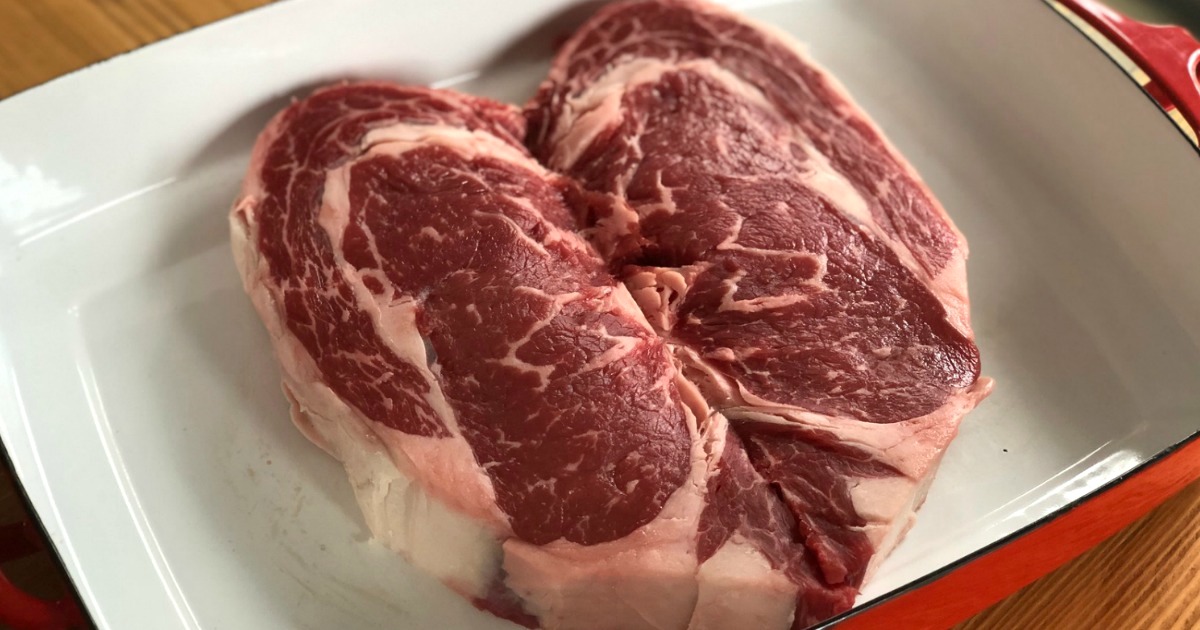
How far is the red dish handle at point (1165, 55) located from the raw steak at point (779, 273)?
68 centimetres

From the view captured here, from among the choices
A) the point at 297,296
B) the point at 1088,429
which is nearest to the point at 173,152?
the point at 297,296

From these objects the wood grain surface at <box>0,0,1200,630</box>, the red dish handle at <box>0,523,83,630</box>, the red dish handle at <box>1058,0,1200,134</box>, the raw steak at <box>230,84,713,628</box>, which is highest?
the red dish handle at <box>1058,0,1200,134</box>

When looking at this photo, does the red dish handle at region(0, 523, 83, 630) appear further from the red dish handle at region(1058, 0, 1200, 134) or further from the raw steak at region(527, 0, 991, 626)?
the red dish handle at region(1058, 0, 1200, 134)

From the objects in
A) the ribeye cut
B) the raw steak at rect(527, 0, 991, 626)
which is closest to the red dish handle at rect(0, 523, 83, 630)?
the ribeye cut

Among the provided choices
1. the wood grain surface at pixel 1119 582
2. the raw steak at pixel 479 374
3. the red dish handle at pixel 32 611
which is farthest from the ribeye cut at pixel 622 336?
the red dish handle at pixel 32 611

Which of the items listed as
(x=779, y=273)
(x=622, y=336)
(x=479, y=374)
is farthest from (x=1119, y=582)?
(x=479, y=374)

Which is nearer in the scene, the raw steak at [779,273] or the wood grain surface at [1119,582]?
the raw steak at [779,273]

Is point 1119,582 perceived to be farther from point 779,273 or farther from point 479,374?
point 479,374

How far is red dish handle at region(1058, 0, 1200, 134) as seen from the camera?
2.10m

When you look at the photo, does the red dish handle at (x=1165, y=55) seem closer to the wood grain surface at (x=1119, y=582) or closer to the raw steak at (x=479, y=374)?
the wood grain surface at (x=1119, y=582)

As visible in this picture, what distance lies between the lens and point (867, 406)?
66.5 inches

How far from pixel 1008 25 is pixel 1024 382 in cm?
103

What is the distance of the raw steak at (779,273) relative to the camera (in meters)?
1.61

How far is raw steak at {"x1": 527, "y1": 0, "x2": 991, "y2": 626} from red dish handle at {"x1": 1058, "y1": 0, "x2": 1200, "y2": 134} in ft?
2.25
